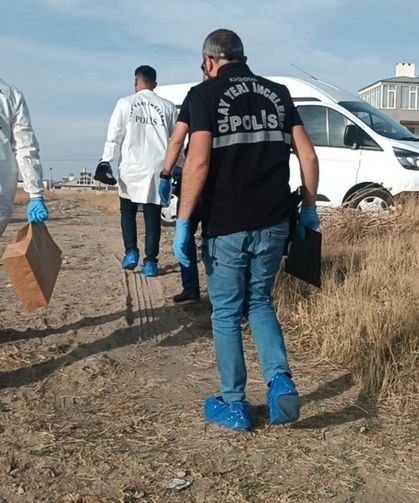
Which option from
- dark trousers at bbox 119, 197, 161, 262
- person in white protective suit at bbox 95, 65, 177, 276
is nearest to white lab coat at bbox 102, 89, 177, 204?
person in white protective suit at bbox 95, 65, 177, 276

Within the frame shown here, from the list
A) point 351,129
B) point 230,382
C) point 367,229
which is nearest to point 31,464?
point 230,382

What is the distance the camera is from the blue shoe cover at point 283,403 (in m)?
3.84

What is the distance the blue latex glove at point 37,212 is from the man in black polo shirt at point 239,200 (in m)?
1.06

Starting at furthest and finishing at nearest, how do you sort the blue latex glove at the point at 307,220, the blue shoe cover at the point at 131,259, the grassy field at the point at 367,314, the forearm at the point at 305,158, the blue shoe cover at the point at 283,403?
the blue shoe cover at the point at 131,259 < the grassy field at the point at 367,314 < the blue latex glove at the point at 307,220 < the forearm at the point at 305,158 < the blue shoe cover at the point at 283,403

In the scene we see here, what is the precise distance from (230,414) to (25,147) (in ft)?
6.49

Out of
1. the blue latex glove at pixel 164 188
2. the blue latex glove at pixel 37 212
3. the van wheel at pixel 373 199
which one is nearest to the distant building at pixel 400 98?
the van wheel at pixel 373 199

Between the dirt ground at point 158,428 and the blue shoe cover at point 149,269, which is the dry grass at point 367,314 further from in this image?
the blue shoe cover at point 149,269

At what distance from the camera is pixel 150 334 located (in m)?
5.90

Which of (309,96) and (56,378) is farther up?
(309,96)

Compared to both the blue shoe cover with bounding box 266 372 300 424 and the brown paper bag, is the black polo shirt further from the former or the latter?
the brown paper bag

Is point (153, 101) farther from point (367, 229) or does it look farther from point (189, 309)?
point (367, 229)

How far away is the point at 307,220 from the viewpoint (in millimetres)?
4371

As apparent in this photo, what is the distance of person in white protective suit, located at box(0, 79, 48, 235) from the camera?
4594 mm

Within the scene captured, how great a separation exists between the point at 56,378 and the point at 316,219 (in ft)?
6.12
